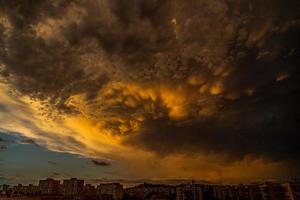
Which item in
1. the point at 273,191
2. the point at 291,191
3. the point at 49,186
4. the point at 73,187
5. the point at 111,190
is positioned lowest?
the point at 291,191

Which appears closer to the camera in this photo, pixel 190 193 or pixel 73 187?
pixel 190 193

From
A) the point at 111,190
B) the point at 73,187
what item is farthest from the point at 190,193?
Result: the point at 73,187

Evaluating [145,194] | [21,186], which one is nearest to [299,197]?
[145,194]

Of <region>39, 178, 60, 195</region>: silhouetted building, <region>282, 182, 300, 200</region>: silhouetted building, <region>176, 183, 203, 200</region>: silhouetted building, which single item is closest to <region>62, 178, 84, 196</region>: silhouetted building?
<region>39, 178, 60, 195</region>: silhouetted building

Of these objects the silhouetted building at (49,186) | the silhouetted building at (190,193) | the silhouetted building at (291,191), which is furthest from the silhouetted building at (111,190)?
the silhouetted building at (291,191)

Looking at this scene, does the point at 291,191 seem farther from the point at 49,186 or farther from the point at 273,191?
the point at 49,186

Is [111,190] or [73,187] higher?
[73,187]
